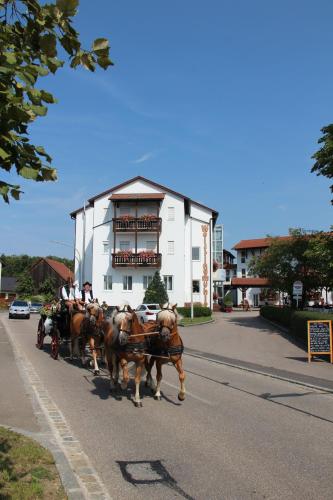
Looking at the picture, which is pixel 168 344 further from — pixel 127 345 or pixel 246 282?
pixel 246 282

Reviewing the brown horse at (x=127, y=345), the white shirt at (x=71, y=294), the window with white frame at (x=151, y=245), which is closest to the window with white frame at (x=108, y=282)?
the window with white frame at (x=151, y=245)

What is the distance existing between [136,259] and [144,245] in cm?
212

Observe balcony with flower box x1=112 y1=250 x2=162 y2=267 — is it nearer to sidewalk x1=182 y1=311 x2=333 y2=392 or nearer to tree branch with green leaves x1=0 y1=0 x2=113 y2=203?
sidewalk x1=182 y1=311 x2=333 y2=392

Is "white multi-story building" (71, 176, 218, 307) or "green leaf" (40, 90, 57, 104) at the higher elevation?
"white multi-story building" (71, 176, 218, 307)

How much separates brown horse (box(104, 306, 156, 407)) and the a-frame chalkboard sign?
31.2ft

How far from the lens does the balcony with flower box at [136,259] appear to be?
50.8 metres

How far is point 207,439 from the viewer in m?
6.79

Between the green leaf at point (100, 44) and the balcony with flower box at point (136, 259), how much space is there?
4708 centimetres

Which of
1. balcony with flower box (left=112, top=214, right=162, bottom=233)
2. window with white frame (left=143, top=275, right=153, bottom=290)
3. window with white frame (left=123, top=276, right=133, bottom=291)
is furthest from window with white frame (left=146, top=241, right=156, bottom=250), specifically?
window with white frame (left=123, top=276, right=133, bottom=291)

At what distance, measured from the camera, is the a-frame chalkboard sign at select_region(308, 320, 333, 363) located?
17.7 meters

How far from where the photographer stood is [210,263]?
2098 inches

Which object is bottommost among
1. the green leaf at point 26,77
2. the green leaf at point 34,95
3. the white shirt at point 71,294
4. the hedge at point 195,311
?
the hedge at point 195,311

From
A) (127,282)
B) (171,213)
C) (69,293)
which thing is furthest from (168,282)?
(69,293)

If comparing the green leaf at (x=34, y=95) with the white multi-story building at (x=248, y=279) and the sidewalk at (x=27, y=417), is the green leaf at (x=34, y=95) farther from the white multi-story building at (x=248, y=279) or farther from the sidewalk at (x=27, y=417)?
the white multi-story building at (x=248, y=279)
